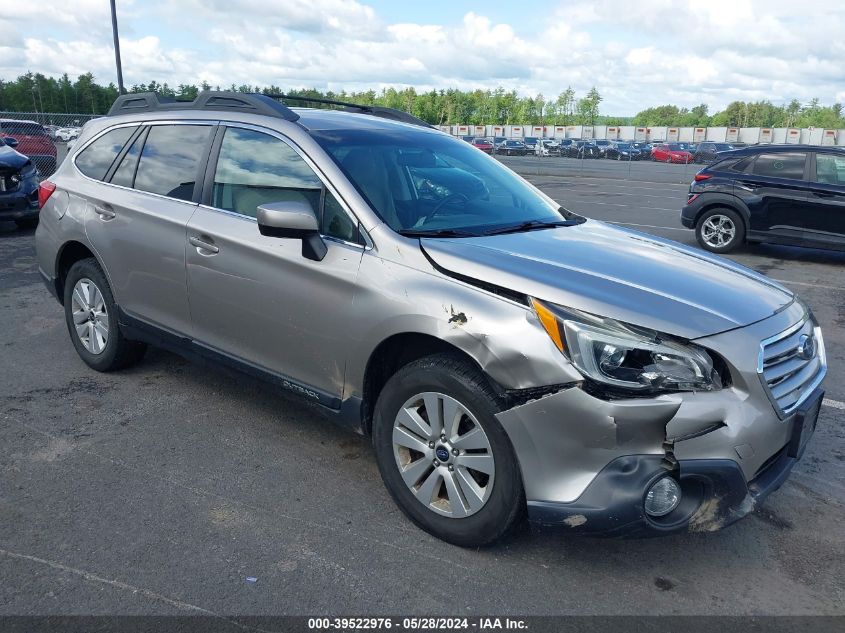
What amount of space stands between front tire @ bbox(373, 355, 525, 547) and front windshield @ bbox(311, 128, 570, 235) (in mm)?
782

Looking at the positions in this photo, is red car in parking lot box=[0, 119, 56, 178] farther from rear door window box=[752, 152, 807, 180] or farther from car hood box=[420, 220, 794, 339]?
car hood box=[420, 220, 794, 339]

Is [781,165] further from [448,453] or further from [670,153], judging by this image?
[670,153]

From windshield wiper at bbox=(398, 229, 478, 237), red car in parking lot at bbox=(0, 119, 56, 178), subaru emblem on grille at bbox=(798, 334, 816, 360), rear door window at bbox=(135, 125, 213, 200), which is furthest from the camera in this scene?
red car in parking lot at bbox=(0, 119, 56, 178)

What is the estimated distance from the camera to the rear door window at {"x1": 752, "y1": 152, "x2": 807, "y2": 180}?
10171 millimetres

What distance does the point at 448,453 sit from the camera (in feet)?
9.87

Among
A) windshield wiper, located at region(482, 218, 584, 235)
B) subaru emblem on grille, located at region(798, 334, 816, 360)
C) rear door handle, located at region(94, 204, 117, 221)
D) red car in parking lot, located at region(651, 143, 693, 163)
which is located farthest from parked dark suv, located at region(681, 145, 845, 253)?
red car in parking lot, located at region(651, 143, 693, 163)

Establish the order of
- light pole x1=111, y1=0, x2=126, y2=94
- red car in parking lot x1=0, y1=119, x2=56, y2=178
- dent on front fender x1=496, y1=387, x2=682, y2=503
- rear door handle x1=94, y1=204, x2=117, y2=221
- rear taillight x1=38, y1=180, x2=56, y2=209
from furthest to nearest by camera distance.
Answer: light pole x1=111, y1=0, x2=126, y2=94 < red car in parking lot x1=0, y1=119, x2=56, y2=178 < rear taillight x1=38, y1=180, x2=56, y2=209 < rear door handle x1=94, y1=204, x2=117, y2=221 < dent on front fender x1=496, y1=387, x2=682, y2=503

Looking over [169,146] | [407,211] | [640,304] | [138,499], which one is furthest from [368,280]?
[169,146]

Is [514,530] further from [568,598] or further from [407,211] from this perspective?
[407,211]

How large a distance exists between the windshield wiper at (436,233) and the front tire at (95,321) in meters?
2.36

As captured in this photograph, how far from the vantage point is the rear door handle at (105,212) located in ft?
15.1

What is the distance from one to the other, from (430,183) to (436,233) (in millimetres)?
589

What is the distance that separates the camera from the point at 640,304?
2.81 m

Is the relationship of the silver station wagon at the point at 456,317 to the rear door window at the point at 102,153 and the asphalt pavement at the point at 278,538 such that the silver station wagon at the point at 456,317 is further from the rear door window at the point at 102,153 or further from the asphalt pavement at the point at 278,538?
the asphalt pavement at the point at 278,538
